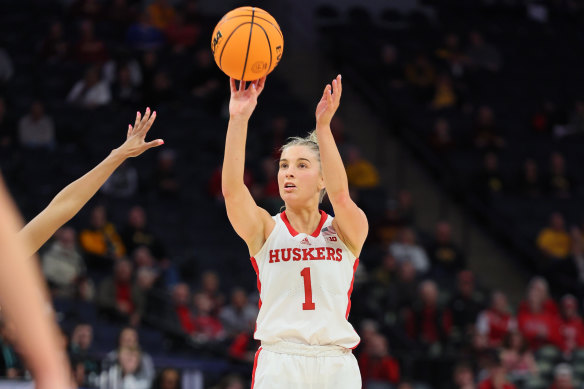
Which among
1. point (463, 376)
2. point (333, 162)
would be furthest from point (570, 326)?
point (333, 162)

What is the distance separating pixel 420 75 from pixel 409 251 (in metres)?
4.63

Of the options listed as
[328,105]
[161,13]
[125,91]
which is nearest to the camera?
[328,105]

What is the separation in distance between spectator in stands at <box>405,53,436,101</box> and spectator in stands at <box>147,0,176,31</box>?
15.2ft

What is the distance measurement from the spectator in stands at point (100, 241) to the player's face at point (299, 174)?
6.96 meters

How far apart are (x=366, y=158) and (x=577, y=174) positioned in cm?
385

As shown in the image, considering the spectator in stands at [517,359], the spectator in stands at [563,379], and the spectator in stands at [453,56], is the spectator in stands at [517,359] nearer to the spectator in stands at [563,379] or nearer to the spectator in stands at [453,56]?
the spectator in stands at [563,379]

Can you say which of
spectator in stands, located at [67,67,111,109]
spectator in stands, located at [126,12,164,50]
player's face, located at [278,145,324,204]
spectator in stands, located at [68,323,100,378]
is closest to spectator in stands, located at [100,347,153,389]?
spectator in stands, located at [68,323,100,378]

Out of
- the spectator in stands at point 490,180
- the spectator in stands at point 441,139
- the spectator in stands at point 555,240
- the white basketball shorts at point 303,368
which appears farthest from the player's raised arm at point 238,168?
the spectator in stands at point 441,139

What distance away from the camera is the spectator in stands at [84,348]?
29.3 feet

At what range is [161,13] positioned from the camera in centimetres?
1591

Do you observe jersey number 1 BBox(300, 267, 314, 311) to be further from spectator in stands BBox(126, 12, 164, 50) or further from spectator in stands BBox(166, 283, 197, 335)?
spectator in stands BBox(126, 12, 164, 50)

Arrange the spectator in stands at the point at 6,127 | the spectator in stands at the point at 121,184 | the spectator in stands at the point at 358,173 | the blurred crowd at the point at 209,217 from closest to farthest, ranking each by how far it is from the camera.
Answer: the blurred crowd at the point at 209,217 → the spectator in stands at the point at 6,127 → the spectator in stands at the point at 121,184 → the spectator in stands at the point at 358,173

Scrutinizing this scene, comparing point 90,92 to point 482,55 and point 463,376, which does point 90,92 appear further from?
point 482,55

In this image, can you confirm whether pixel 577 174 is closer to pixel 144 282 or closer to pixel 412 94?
pixel 412 94
